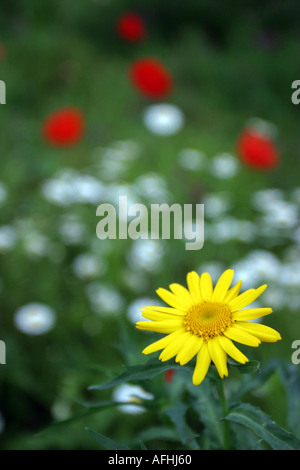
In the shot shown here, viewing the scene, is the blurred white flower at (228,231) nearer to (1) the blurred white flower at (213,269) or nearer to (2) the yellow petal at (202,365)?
(1) the blurred white flower at (213,269)

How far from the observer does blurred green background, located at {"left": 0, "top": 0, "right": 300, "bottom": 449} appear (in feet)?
3.97

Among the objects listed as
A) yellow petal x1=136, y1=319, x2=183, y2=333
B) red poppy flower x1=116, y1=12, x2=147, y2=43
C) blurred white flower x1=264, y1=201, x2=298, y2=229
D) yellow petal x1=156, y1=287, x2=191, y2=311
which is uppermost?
red poppy flower x1=116, y1=12, x2=147, y2=43

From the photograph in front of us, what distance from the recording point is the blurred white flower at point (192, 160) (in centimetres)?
191

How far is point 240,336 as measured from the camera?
19.6 inches

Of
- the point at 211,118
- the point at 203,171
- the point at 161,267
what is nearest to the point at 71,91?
the point at 211,118

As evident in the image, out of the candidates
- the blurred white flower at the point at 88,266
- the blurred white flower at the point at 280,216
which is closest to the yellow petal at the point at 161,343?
the blurred white flower at the point at 88,266

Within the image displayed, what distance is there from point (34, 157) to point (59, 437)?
120cm

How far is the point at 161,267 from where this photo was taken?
1457 mm

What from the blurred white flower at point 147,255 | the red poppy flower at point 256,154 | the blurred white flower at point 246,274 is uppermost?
the red poppy flower at point 256,154

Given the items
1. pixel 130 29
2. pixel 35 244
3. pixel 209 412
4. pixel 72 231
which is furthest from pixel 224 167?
pixel 209 412

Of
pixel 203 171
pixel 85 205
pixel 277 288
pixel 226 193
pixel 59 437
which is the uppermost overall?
pixel 203 171

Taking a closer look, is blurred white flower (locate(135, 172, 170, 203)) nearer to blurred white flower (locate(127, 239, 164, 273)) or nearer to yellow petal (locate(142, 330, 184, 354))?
blurred white flower (locate(127, 239, 164, 273))

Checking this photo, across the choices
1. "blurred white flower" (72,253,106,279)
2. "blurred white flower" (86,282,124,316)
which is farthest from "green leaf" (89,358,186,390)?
"blurred white flower" (72,253,106,279)

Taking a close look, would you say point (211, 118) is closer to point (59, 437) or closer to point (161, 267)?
point (161, 267)
